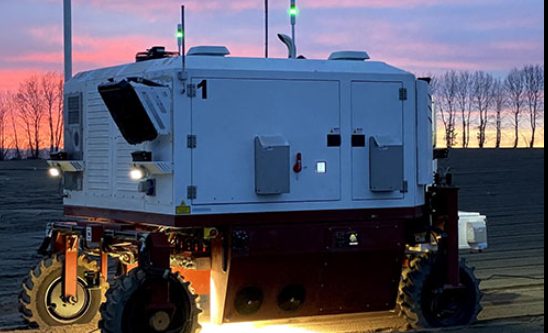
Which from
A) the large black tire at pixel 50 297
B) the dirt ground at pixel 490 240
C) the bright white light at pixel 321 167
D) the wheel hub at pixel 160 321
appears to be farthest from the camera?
the dirt ground at pixel 490 240

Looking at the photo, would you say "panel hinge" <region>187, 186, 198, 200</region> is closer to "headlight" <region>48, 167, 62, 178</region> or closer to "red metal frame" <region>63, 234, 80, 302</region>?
"red metal frame" <region>63, 234, 80, 302</region>

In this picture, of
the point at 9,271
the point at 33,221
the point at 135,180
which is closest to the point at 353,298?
the point at 135,180

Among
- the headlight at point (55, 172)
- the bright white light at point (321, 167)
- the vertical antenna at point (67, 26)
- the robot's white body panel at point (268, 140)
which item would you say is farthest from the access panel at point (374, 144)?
the vertical antenna at point (67, 26)

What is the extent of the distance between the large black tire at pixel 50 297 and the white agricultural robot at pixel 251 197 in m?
0.02

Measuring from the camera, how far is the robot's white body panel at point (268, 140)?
35.8 feet

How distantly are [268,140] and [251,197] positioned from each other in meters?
0.63

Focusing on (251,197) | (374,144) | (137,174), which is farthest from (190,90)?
(374,144)

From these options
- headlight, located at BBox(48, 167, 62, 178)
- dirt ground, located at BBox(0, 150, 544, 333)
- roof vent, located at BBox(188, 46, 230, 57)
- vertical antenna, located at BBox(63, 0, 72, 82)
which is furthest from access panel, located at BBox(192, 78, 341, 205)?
vertical antenna, located at BBox(63, 0, 72, 82)

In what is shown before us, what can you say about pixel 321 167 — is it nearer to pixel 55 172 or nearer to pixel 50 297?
pixel 55 172

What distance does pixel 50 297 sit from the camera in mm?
12586

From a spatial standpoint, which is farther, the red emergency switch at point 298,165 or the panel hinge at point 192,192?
the red emergency switch at point 298,165

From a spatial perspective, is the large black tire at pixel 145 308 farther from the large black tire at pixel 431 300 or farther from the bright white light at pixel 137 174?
the large black tire at pixel 431 300

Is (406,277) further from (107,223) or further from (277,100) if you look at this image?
(107,223)

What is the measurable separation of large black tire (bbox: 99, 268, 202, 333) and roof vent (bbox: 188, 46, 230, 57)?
239cm
